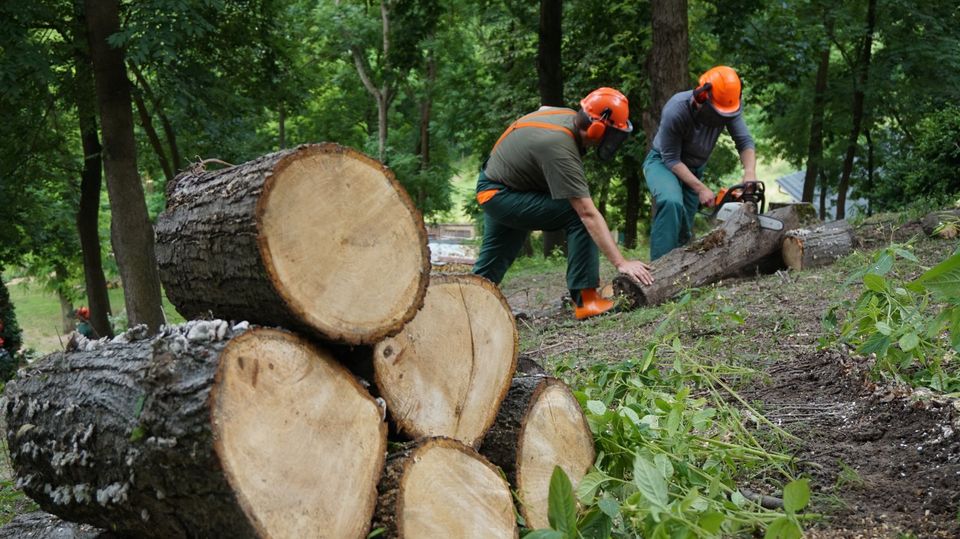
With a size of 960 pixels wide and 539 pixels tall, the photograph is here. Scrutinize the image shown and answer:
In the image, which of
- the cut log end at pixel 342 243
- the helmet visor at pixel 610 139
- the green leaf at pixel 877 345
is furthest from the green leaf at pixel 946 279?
the helmet visor at pixel 610 139

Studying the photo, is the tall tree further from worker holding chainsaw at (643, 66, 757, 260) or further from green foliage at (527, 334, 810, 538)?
green foliage at (527, 334, 810, 538)

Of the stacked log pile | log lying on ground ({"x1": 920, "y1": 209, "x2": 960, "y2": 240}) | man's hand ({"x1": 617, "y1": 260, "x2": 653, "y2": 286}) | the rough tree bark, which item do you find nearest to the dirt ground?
man's hand ({"x1": 617, "y1": 260, "x2": 653, "y2": 286})

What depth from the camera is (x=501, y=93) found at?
17.7m

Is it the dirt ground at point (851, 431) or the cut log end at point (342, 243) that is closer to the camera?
the cut log end at point (342, 243)

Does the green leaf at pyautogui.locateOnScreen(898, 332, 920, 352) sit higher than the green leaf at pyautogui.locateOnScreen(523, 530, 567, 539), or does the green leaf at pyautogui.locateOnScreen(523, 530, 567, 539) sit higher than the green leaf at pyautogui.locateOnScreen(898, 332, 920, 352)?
the green leaf at pyautogui.locateOnScreen(898, 332, 920, 352)

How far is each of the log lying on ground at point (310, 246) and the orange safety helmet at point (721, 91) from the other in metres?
4.93

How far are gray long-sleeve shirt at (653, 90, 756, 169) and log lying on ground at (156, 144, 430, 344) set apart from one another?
4.93 meters

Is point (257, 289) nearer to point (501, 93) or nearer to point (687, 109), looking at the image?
point (687, 109)

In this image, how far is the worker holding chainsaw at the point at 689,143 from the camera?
22.7 feet

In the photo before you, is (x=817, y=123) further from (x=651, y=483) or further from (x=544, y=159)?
(x=651, y=483)

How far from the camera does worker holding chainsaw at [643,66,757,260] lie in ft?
22.7

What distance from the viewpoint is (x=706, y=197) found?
7.16 m

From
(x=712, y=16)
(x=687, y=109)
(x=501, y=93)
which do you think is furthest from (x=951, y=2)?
(x=687, y=109)

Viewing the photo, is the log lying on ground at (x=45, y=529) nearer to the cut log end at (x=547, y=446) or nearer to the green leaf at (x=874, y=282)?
the cut log end at (x=547, y=446)
